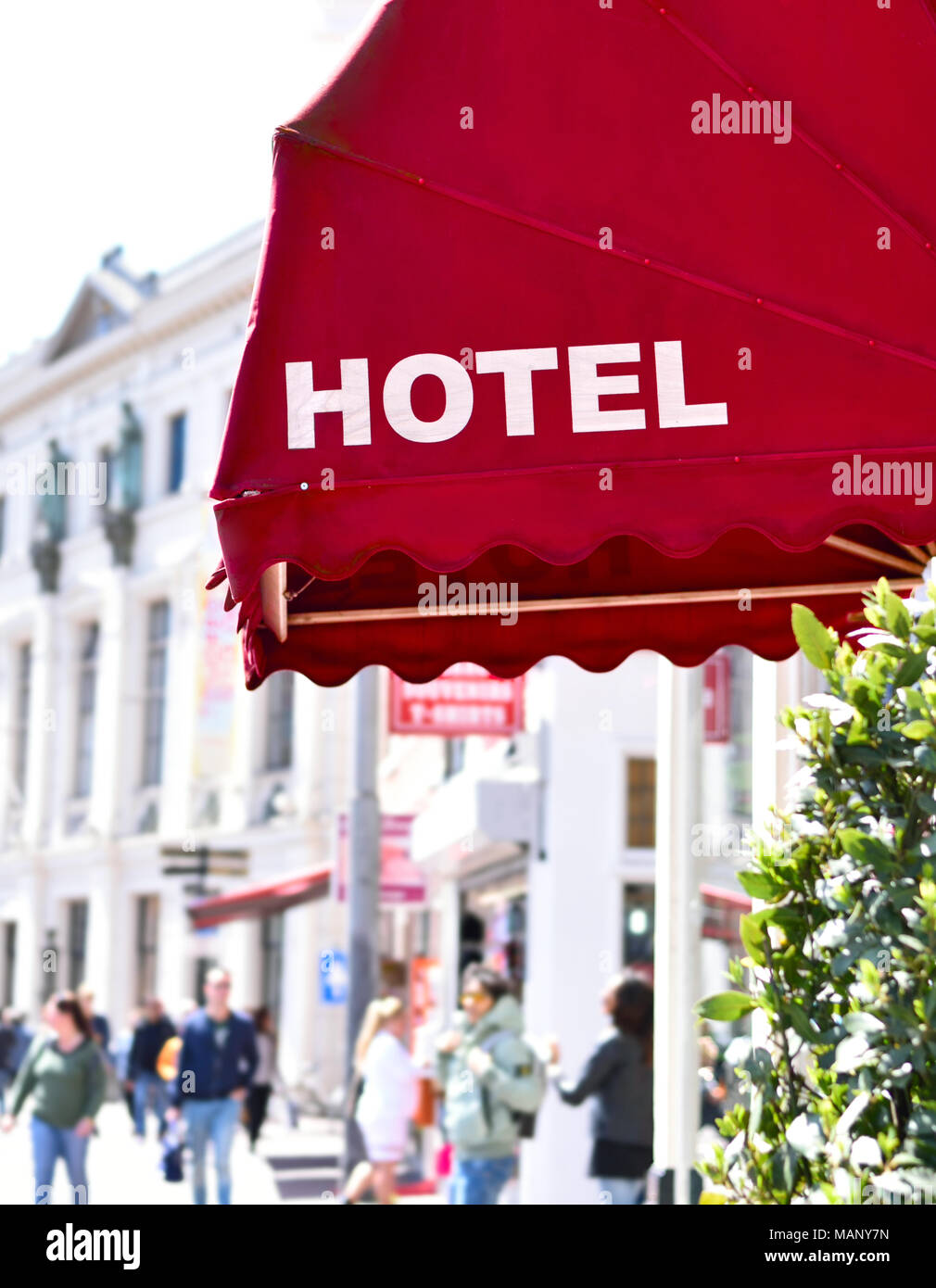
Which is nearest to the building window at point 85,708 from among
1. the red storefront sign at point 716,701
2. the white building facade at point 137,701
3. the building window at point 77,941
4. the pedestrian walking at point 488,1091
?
the white building facade at point 137,701

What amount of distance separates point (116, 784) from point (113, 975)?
3.48 metres

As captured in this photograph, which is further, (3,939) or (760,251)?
(3,939)

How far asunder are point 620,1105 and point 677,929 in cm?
173

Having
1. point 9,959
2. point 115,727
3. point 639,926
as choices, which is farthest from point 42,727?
point 639,926

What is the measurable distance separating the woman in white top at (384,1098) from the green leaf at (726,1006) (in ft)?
25.2

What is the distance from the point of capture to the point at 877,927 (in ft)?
9.95

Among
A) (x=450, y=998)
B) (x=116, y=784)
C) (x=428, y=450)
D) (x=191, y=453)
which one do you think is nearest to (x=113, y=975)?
(x=116, y=784)

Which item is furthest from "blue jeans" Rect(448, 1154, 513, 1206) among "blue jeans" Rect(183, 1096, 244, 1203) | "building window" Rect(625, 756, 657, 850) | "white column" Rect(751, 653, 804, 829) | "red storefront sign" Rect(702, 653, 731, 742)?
"building window" Rect(625, 756, 657, 850)

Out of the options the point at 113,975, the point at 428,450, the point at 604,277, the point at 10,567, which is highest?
the point at 10,567

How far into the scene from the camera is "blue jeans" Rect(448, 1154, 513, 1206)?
9711 mm

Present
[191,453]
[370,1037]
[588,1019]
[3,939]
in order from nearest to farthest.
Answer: [370,1037]
[588,1019]
[191,453]
[3,939]

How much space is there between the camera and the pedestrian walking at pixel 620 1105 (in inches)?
376

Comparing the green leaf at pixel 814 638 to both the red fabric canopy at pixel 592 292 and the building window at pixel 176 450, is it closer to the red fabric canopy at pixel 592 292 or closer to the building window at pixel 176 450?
the red fabric canopy at pixel 592 292

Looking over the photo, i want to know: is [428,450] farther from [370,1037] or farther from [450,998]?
[450,998]
